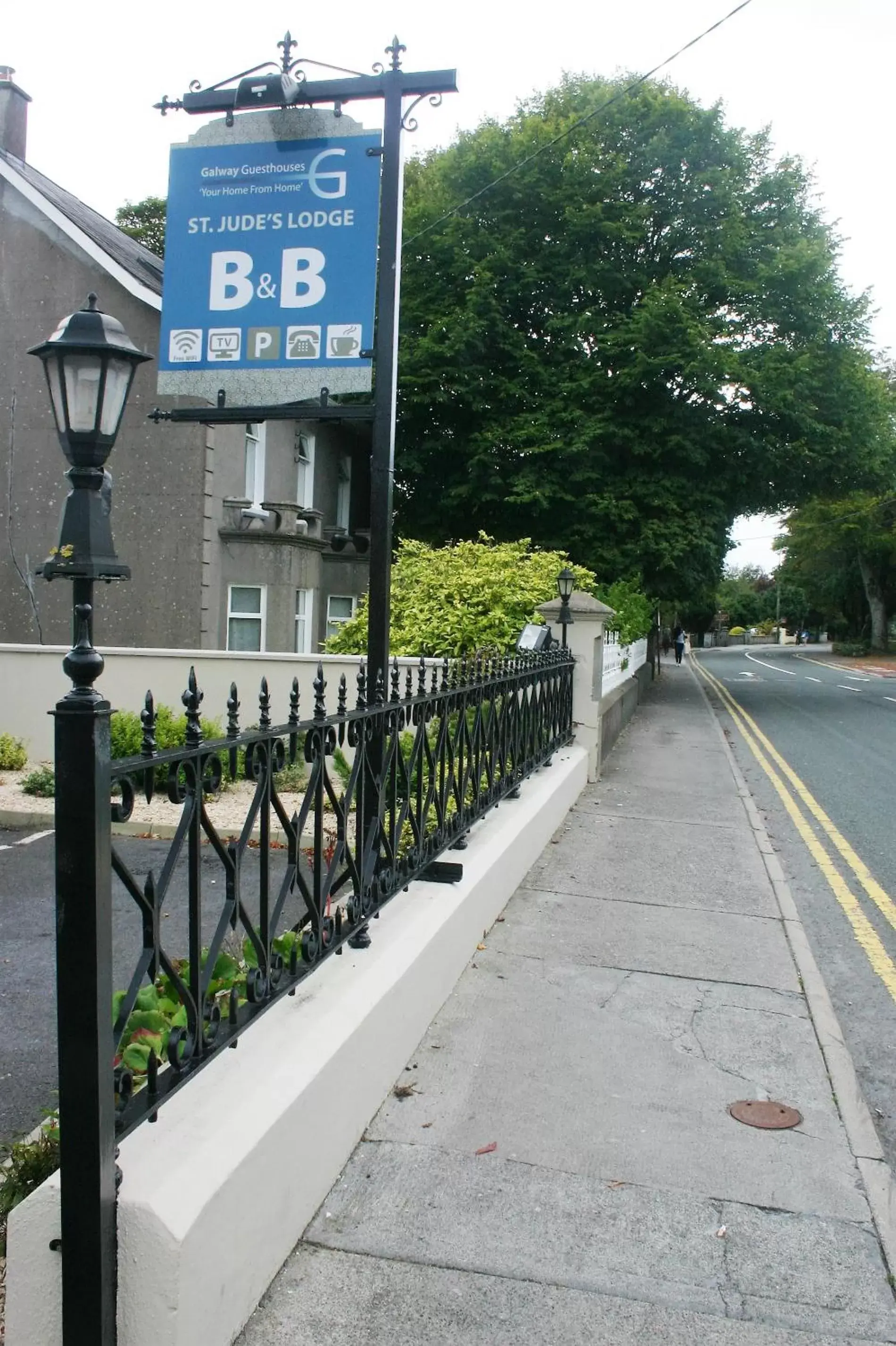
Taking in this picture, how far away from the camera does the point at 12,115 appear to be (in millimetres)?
→ 17828

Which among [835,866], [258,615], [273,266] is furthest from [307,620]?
[273,266]

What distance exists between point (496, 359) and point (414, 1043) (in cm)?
2103

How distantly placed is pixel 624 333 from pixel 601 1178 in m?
20.9

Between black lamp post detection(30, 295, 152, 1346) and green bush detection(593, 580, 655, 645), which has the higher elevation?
green bush detection(593, 580, 655, 645)

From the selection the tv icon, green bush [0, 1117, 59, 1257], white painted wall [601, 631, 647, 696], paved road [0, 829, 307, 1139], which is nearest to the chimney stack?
white painted wall [601, 631, 647, 696]

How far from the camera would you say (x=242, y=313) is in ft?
18.3

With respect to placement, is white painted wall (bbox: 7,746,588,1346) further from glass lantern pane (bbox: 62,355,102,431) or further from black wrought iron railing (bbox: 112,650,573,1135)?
glass lantern pane (bbox: 62,355,102,431)

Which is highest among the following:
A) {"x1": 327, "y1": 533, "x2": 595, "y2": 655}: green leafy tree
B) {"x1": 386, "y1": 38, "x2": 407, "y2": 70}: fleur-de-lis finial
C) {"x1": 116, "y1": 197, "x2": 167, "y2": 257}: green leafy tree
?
{"x1": 116, "y1": 197, "x2": 167, "y2": 257}: green leafy tree

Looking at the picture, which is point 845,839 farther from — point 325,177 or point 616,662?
point 325,177

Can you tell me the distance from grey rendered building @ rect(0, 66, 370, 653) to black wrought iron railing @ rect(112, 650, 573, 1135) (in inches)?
445

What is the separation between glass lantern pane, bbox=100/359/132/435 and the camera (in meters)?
2.42

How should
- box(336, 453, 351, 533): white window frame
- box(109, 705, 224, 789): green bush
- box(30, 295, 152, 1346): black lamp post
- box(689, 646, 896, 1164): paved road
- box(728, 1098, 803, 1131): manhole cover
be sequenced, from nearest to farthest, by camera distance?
box(30, 295, 152, 1346): black lamp post → box(728, 1098, 803, 1131): manhole cover → box(689, 646, 896, 1164): paved road → box(109, 705, 224, 789): green bush → box(336, 453, 351, 533): white window frame

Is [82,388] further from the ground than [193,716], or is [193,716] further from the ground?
[82,388]

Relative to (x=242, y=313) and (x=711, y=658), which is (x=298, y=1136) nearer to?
(x=242, y=313)
